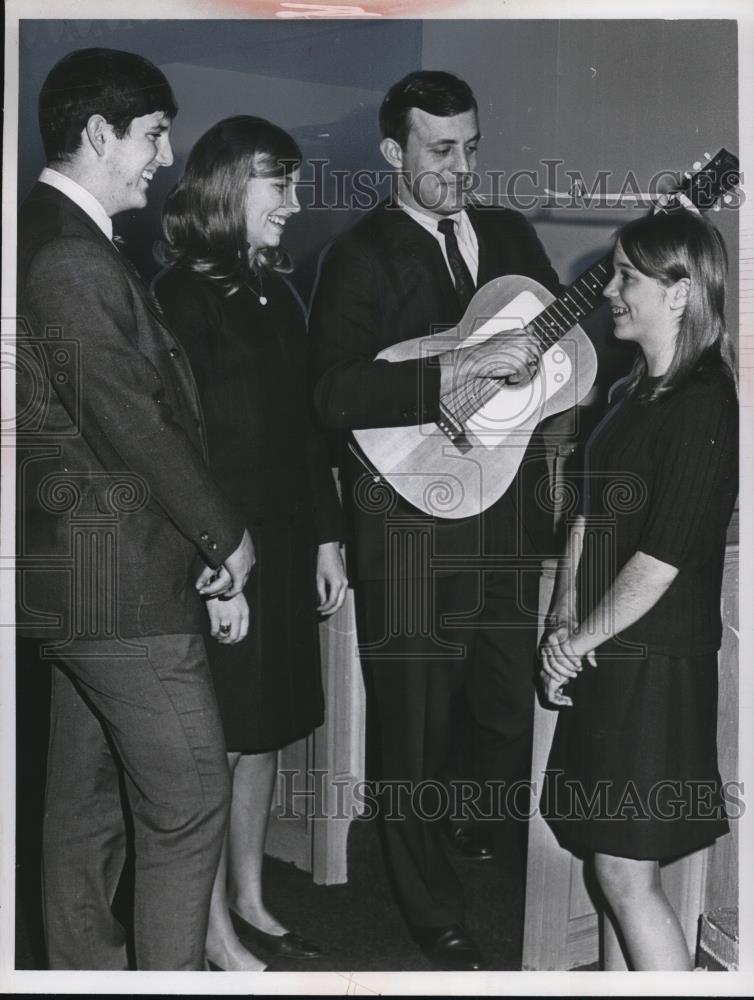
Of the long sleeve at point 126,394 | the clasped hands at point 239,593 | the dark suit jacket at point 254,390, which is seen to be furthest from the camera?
the dark suit jacket at point 254,390

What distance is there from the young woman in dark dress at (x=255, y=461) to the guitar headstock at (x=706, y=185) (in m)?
0.79

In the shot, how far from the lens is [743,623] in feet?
7.88

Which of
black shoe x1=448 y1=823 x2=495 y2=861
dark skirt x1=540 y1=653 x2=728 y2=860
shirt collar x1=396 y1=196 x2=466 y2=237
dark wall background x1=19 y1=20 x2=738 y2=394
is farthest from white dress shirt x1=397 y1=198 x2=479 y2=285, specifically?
black shoe x1=448 y1=823 x2=495 y2=861

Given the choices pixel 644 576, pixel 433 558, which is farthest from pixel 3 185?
pixel 644 576

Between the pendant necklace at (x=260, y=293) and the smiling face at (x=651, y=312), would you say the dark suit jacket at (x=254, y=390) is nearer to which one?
the pendant necklace at (x=260, y=293)

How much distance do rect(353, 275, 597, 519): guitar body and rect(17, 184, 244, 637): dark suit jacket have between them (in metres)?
0.40

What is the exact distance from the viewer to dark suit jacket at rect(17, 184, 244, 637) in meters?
2.12

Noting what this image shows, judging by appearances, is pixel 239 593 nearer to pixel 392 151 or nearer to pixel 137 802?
pixel 137 802

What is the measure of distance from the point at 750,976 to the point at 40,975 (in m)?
1.52

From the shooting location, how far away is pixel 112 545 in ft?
7.32

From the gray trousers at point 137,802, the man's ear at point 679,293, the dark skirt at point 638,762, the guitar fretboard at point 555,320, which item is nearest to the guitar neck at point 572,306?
the guitar fretboard at point 555,320

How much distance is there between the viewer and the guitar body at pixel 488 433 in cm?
237

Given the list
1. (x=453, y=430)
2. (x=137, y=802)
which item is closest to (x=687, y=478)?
(x=453, y=430)

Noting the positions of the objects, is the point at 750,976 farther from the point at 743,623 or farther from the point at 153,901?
the point at 153,901
